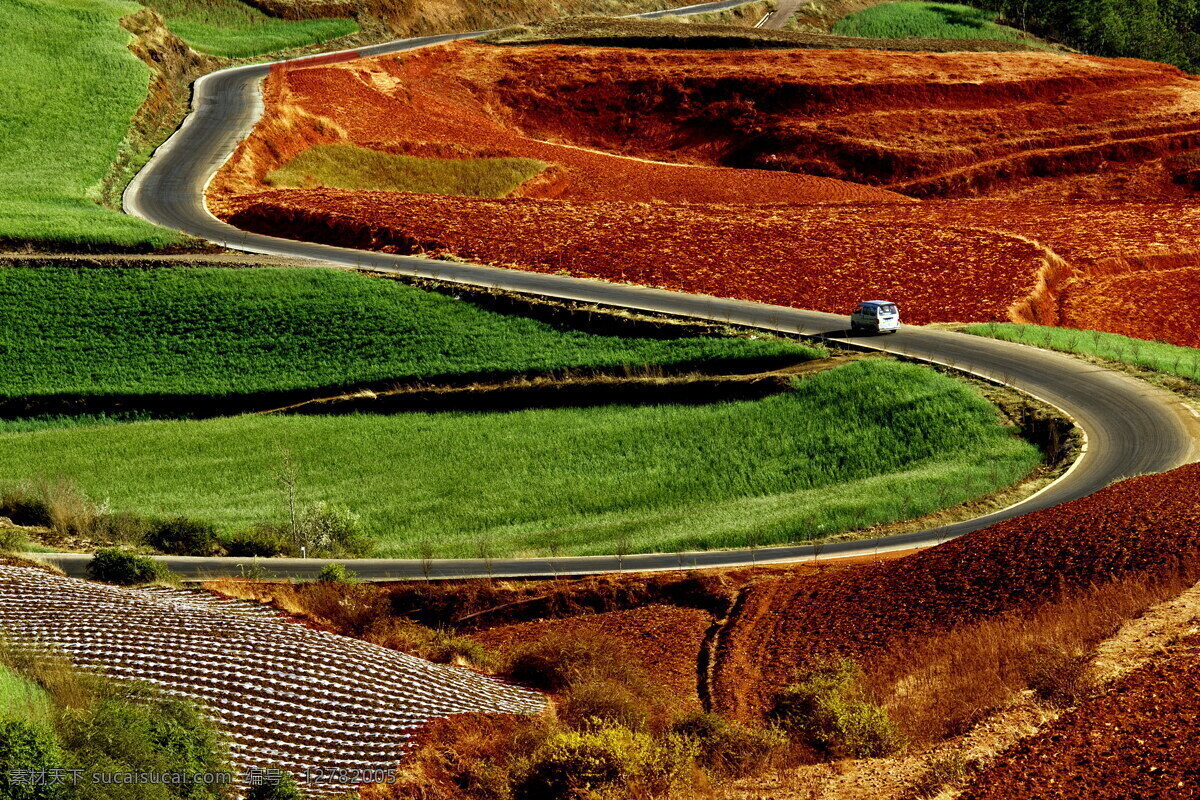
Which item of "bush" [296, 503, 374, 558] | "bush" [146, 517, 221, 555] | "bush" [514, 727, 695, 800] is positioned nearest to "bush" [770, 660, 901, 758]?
"bush" [514, 727, 695, 800]

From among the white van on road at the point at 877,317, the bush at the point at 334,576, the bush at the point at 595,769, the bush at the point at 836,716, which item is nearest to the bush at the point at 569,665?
the bush at the point at 836,716

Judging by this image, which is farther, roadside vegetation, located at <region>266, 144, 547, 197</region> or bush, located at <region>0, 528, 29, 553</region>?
roadside vegetation, located at <region>266, 144, 547, 197</region>

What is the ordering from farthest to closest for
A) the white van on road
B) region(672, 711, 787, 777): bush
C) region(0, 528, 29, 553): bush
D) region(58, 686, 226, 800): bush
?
the white van on road
region(0, 528, 29, 553): bush
region(672, 711, 787, 777): bush
region(58, 686, 226, 800): bush

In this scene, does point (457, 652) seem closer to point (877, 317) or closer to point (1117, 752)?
point (1117, 752)

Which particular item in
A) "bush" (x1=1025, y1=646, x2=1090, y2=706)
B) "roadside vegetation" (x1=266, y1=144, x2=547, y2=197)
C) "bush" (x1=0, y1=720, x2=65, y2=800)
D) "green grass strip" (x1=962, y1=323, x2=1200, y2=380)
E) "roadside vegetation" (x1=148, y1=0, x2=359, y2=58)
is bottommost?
"bush" (x1=0, y1=720, x2=65, y2=800)

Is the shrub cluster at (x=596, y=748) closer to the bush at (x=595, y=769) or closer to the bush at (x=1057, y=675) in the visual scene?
the bush at (x=595, y=769)

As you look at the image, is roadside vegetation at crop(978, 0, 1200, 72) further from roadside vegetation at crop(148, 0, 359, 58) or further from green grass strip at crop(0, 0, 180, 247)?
green grass strip at crop(0, 0, 180, 247)
